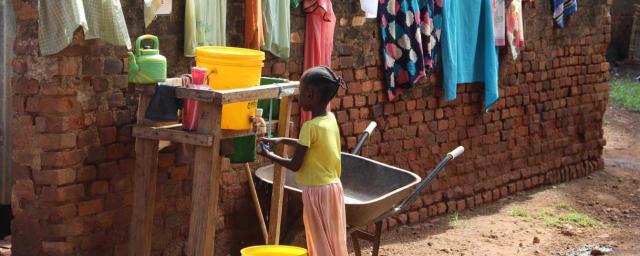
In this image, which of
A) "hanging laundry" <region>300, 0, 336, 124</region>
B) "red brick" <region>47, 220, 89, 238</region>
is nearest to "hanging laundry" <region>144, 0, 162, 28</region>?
"red brick" <region>47, 220, 89, 238</region>

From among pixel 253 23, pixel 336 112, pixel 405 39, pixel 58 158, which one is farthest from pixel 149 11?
pixel 405 39

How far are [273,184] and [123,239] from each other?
2.92 ft

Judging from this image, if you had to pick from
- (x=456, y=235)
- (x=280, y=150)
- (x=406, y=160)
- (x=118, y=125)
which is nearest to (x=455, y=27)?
(x=406, y=160)

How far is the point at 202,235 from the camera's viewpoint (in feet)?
16.8

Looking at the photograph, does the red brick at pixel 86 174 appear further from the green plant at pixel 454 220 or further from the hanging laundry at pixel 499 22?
the hanging laundry at pixel 499 22

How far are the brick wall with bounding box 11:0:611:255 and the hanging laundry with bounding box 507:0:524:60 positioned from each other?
0.46 ft

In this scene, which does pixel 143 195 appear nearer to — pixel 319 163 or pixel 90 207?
pixel 90 207

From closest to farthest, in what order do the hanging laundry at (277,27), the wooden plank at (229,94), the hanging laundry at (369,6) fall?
the wooden plank at (229,94) < the hanging laundry at (277,27) < the hanging laundry at (369,6)

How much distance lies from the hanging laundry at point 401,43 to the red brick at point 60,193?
2.86m

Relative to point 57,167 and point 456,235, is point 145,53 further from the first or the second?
point 456,235

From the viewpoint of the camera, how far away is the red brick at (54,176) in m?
5.29

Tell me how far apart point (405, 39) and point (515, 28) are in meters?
1.54

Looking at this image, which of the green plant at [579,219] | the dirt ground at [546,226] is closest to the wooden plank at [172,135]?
the dirt ground at [546,226]

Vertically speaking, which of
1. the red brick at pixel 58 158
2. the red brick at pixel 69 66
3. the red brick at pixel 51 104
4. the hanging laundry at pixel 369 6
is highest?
the hanging laundry at pixel 369 6
